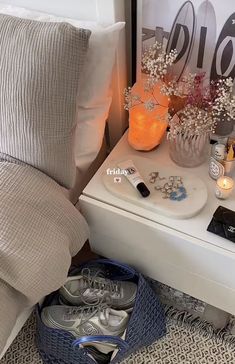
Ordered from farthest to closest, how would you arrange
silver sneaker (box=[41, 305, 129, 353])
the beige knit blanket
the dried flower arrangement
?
1. silver sneaker (box=[41, 305, 129, 353])
2. the dried flower arrangement
3. the beige knit blanket

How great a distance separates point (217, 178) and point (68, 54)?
54 centimetres

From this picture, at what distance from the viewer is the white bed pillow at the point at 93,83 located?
1057mm

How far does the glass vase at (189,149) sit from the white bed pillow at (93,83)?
0.23 m

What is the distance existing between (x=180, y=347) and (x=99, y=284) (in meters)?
0.34

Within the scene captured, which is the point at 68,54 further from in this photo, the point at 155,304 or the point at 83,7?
the point at 155,304

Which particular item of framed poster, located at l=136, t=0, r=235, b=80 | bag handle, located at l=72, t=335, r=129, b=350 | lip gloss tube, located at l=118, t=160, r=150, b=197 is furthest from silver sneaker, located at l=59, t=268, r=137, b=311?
framed poster, located at l=136, t=0, r=235, b=80

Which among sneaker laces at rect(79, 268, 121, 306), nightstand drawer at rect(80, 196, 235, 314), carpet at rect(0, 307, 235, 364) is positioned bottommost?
carpet at rect(0, 307, 235, 364)

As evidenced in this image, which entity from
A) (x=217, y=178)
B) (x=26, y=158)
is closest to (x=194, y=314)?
(x=217, y=178)

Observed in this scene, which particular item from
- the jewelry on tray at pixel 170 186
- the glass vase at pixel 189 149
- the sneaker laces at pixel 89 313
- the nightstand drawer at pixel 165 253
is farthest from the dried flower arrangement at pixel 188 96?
the sneaker laces at pixel 89 313

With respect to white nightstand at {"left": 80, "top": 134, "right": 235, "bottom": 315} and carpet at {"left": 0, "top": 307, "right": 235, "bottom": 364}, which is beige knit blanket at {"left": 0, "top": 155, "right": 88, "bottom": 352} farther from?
carpet at {"left": 0, "top": 307, "right": 235, "bottom": 364}

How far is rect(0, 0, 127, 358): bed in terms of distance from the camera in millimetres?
1100

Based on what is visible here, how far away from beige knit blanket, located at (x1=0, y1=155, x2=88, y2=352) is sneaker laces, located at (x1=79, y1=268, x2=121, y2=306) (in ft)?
0.65

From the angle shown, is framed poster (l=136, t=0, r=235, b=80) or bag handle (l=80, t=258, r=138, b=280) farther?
bag handle (l=80, t=258, r=138, b=280)

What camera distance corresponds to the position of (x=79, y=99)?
112 cm
